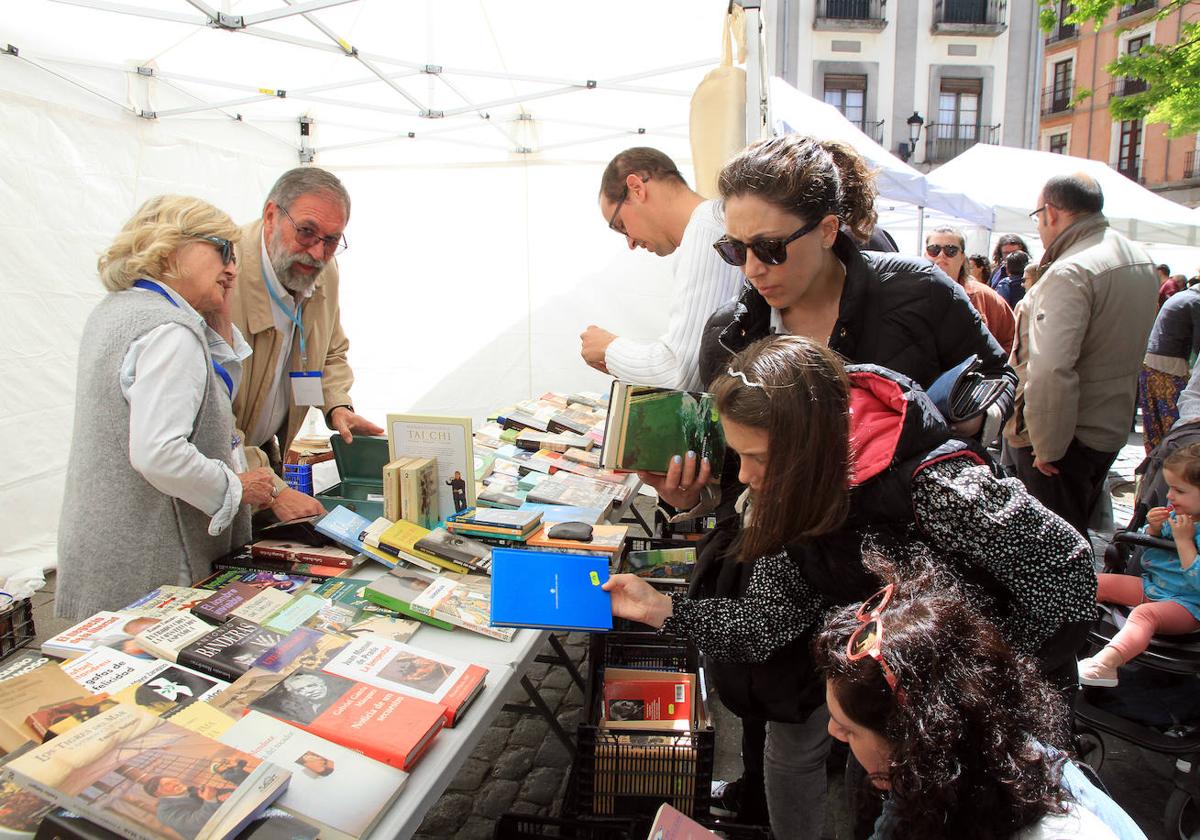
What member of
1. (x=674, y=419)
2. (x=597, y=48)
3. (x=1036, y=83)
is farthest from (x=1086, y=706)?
(x=1036, y=83)

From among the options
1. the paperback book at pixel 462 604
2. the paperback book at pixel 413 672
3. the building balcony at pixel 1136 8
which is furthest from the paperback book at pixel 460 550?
the building balcony at pixel 1136 8

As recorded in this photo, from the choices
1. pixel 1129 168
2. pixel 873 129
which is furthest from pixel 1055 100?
pixel 873 129

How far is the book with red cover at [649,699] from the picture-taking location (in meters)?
2.01

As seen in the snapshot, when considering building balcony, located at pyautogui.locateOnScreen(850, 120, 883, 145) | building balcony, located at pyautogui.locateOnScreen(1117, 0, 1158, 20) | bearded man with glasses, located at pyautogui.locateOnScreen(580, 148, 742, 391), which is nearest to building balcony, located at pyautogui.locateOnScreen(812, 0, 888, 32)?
building balcony, located at pyautogui.locateOnScreen(850, 120, 883, 145)

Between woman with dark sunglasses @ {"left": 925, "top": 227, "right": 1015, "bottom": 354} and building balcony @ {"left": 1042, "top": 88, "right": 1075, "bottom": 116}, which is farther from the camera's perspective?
building balcony @ {"left": 1042, "top": 88, "right": 1075, "bottom": 116}

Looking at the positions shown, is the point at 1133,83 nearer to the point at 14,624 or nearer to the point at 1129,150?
the point at 1129,150

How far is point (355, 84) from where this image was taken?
468cm

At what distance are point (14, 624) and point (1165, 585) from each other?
13.8 feet

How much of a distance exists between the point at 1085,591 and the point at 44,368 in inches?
187

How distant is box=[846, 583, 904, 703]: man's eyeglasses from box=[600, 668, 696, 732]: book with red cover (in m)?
0.99

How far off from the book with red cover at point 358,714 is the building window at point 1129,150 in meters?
31.8

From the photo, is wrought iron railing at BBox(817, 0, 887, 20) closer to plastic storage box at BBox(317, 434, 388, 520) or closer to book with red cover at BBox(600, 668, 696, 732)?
plastic storage box at BBox(317, 434, 388, 520)

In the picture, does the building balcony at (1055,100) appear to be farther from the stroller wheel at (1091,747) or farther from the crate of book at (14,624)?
the crate of book at (14,624)

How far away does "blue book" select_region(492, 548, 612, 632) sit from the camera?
5.16 feet
